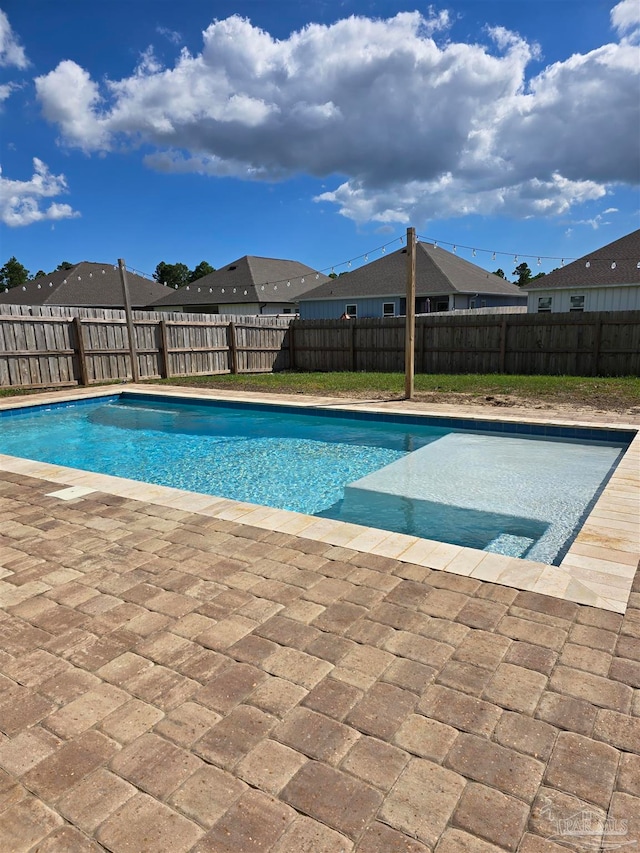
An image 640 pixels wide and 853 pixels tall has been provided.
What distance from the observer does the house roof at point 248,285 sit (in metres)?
29.2

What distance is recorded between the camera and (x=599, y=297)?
17.0m

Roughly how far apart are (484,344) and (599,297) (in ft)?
17.8

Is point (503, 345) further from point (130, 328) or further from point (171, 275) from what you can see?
point (171, 275)

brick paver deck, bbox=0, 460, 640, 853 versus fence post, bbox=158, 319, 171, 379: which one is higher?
fence post, bbox=158, 319, 171, 379

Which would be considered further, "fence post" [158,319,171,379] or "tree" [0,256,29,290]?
"tree" [0,256,29,290]

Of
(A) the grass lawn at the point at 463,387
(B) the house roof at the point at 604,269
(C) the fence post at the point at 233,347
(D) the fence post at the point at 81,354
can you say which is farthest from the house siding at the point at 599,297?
(D) the fence post at the point at 81,354

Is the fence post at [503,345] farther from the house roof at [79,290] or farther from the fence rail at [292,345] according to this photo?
the house roof at [79,290]

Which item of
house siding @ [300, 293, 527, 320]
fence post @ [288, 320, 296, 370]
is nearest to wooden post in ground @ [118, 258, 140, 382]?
fence post @ [288, 320, 296, 370]

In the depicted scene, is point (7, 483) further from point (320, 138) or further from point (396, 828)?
point (320, 138)

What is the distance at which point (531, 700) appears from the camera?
6.40ft

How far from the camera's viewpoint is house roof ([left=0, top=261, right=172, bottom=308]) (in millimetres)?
27234

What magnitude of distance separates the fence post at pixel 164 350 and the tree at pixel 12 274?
4680 cm

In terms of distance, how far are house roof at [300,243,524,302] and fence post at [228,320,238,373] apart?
9081mm

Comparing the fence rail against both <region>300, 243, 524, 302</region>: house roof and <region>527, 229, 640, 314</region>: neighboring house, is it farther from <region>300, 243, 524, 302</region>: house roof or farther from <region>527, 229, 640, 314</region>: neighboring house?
<region>300, 243, 524, 302</region>: house roof
